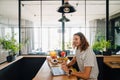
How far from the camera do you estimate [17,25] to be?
518 cm

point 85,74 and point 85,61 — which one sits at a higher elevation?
point 85,61

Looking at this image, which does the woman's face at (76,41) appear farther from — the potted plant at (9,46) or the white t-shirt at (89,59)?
the potted plant at (9,46)

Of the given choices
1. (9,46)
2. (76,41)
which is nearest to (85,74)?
(76,41)

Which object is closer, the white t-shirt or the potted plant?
the white t-shirt

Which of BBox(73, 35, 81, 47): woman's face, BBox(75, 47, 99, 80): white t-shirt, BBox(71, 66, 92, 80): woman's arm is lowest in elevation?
BBox(71, 66, 92, 80): woman's arm

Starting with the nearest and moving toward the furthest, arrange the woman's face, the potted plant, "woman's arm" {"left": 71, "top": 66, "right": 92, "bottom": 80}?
"woman's arm" {"left": 71, "top": 66, "right": 92, "bottom": 80} < the woman's face < the potted plant

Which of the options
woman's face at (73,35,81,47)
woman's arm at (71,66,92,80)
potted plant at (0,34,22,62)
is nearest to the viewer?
woman's arm at (71,66,92,80)

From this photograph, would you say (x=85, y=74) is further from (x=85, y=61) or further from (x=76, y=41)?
(x=76, y=41)

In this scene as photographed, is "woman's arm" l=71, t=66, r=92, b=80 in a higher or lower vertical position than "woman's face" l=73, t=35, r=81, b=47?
lower

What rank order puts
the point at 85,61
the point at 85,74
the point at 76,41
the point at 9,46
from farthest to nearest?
the point at 9,46 < the point at 76,41 < the point at 85,61 < the point at 85,74

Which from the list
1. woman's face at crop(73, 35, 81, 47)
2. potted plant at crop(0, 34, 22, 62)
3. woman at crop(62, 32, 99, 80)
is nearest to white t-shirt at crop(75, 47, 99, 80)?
woman at crop(62, 32, 99, 80)

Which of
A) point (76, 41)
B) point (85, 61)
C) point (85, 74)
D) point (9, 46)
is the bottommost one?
point (85, 74)

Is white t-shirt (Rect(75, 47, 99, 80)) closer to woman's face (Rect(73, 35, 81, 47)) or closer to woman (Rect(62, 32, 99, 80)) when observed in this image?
woman (Rect(62, 32, 99, 80))

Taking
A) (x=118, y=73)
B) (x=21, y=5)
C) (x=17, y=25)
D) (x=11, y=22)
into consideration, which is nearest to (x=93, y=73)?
(x=118, y=73)
